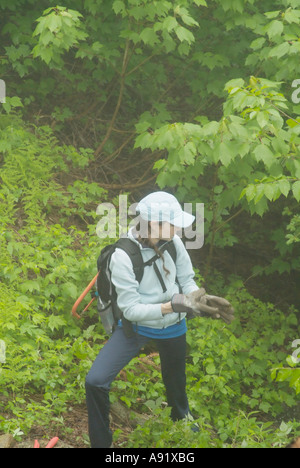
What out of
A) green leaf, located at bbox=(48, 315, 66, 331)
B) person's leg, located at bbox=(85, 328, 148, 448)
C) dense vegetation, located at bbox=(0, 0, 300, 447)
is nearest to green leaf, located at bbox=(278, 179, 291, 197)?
dense vegetation, located at bbox=(0, 0, 300, 447)

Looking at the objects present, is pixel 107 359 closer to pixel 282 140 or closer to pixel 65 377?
pixel 65 377

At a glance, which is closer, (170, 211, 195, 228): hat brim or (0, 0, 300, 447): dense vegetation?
(170, 211, 195, 228): hat brim

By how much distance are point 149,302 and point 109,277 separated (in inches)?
12.9

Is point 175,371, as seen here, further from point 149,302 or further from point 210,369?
point 210,369

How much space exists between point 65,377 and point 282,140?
2804mm

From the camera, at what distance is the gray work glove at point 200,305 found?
3672 millimetres

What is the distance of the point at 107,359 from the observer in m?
3.75

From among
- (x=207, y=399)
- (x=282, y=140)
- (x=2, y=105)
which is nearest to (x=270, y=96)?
(x=282, y=140)

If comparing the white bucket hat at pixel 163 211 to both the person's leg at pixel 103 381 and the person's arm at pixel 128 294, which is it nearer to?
the person's arm at pixel 128 294

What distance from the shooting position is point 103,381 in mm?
3666

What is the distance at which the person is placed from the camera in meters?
3.70

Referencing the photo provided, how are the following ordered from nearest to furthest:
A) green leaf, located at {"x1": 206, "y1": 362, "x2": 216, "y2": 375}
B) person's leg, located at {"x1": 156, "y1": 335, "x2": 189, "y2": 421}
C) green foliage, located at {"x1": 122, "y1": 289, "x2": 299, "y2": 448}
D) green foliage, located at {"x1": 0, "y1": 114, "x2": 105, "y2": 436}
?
person's leg, located at {"x1": 156, "y1": 335, "x2": 189, "y2": 421} < green foliage, located at {"x1": 122, "y1": 289, "x2": 299, "y2": 448} < green foliage, located at {"x1": 0, "y1": 114, "x2": 105, "y2": 436} < green leaf, located at {"x1": 206, "y1": 362, "x2": 216, "y2": 375}

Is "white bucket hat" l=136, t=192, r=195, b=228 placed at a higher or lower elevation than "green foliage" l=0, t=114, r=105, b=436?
higher

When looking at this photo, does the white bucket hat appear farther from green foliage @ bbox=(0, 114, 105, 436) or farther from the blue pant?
green foliage @ bbox=(0, 114, 105, 436)
